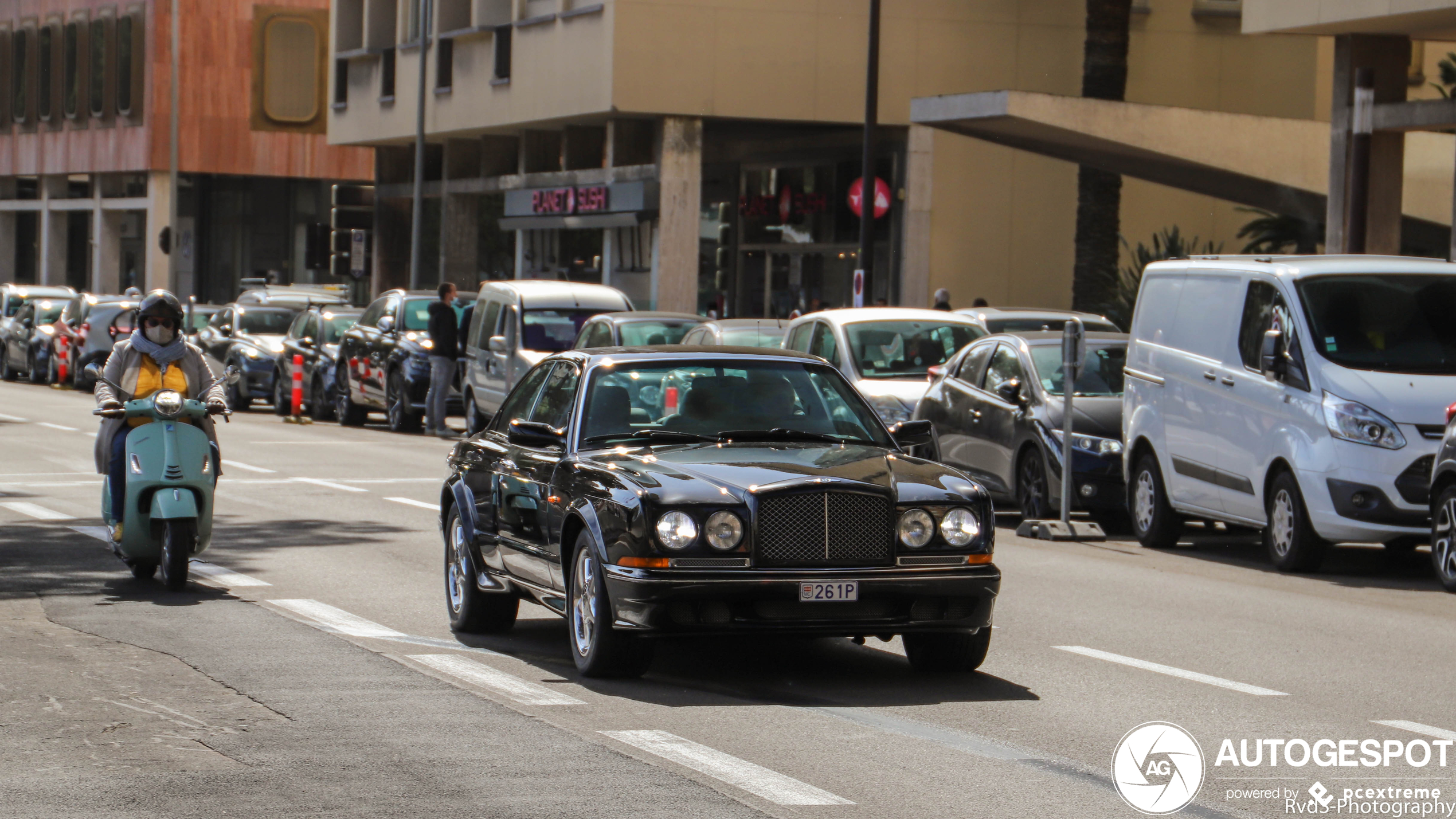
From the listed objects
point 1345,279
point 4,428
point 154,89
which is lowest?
point 4,428

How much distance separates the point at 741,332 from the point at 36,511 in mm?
7992

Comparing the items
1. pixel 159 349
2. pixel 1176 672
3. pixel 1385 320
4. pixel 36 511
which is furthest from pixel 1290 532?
pixel 36 511

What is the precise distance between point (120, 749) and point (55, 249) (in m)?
71.8

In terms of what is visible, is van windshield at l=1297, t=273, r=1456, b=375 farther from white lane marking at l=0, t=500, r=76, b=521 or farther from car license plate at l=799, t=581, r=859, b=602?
white lane marking at l=0, t=500, r=76, b=521

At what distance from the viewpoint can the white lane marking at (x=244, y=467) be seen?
2158cm

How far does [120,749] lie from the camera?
24.4 feet

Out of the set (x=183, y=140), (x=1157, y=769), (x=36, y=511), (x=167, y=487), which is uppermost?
(x=183, y=140)

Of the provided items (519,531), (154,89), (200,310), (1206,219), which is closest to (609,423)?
(519,531)

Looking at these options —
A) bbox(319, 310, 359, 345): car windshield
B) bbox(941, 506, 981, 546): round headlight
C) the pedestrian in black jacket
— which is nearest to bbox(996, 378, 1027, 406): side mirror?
bbox(941, 506, 981, 546): round headlight

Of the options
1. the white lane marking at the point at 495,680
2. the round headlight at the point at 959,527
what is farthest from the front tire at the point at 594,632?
the round headlight at the point at 959,527

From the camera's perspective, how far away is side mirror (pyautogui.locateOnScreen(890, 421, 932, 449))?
32.7ft

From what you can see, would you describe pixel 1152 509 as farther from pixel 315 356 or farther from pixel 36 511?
pixel 315 356

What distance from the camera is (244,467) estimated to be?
22.1 metres

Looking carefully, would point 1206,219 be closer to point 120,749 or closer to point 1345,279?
point 1345,279
